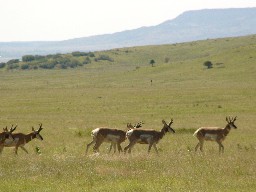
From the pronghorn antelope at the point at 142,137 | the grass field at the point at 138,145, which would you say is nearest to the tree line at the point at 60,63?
the grass field at the point at 138,145

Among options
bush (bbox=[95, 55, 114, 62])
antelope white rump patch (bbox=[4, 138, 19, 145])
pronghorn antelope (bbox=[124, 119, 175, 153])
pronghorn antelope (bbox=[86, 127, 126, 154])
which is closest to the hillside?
bush (bbox=[95, 55, 114, 62])

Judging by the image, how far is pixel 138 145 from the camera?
28.2 meters

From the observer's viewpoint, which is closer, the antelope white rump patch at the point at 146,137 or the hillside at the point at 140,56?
the antelope white rump patch at the point at 146,137

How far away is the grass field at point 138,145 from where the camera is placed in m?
16.3

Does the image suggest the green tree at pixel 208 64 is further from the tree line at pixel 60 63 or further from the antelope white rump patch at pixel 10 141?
the antelope white rump patch at pixel 10 141

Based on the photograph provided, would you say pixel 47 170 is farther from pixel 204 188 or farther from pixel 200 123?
pixel 200 123

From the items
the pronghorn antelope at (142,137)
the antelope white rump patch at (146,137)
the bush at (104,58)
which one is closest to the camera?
the pronghorn antelope at (142,137)

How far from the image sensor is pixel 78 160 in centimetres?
1972

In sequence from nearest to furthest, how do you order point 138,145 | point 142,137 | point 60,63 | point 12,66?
point 142,137
point 138,145
point 12,66
point 60,63

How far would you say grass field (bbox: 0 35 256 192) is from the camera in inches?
643

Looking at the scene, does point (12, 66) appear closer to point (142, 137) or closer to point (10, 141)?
point (10, 141)

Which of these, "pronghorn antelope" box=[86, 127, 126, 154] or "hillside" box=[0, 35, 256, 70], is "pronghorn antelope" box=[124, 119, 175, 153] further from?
"hillside" box=[0, 35, 256, 70]

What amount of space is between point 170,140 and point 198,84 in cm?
5032

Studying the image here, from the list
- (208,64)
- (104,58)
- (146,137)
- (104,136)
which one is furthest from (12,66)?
(146,137)
